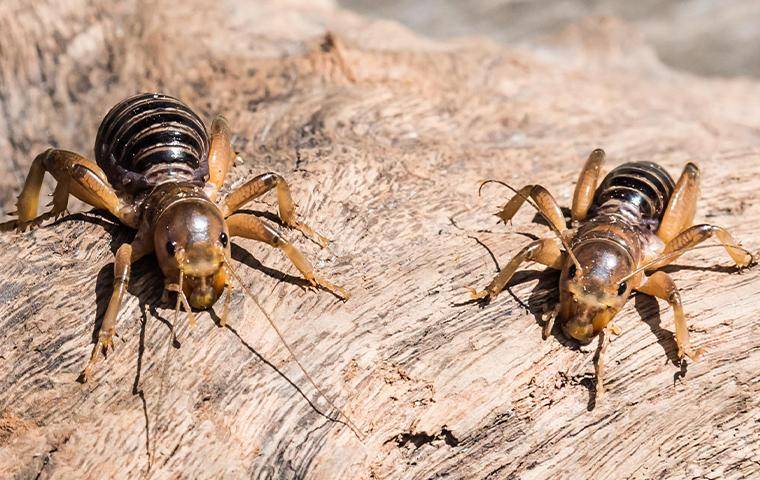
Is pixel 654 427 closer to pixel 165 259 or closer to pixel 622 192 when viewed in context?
pixel 622 192

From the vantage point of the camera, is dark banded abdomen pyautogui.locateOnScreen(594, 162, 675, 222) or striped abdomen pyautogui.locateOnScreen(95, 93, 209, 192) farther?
dark banded abdomen pyautogui.locateOnScreen(594, 162, 675, 222)

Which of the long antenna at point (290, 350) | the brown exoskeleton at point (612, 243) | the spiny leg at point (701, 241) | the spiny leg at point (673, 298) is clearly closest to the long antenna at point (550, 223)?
the brown exoskeleton at point (612, 243)

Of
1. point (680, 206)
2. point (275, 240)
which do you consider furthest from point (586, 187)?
point (275, 240)

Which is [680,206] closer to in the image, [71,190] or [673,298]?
[673,298]

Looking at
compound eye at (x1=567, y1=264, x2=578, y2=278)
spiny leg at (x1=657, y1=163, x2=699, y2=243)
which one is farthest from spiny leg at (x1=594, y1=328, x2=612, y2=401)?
spiny leg at (x1=657, y1=163, x2=699, y2=243)

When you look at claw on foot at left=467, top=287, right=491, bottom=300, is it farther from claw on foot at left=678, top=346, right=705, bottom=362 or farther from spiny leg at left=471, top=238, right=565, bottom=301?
claw on foot at left=678, top=346, right=705, bottom=362

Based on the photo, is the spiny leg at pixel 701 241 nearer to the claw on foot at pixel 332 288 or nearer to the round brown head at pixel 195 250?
the claw on foot at pixel 332 288

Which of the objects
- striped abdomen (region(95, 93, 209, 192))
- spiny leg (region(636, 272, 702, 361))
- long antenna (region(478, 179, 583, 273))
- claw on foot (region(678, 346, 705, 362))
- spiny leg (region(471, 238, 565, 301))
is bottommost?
claw on foot (region(678, 346, 705, 362))

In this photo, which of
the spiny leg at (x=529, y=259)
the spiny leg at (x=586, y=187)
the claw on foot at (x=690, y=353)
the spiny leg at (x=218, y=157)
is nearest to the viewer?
the claw on foot at (x=690, y=353)
